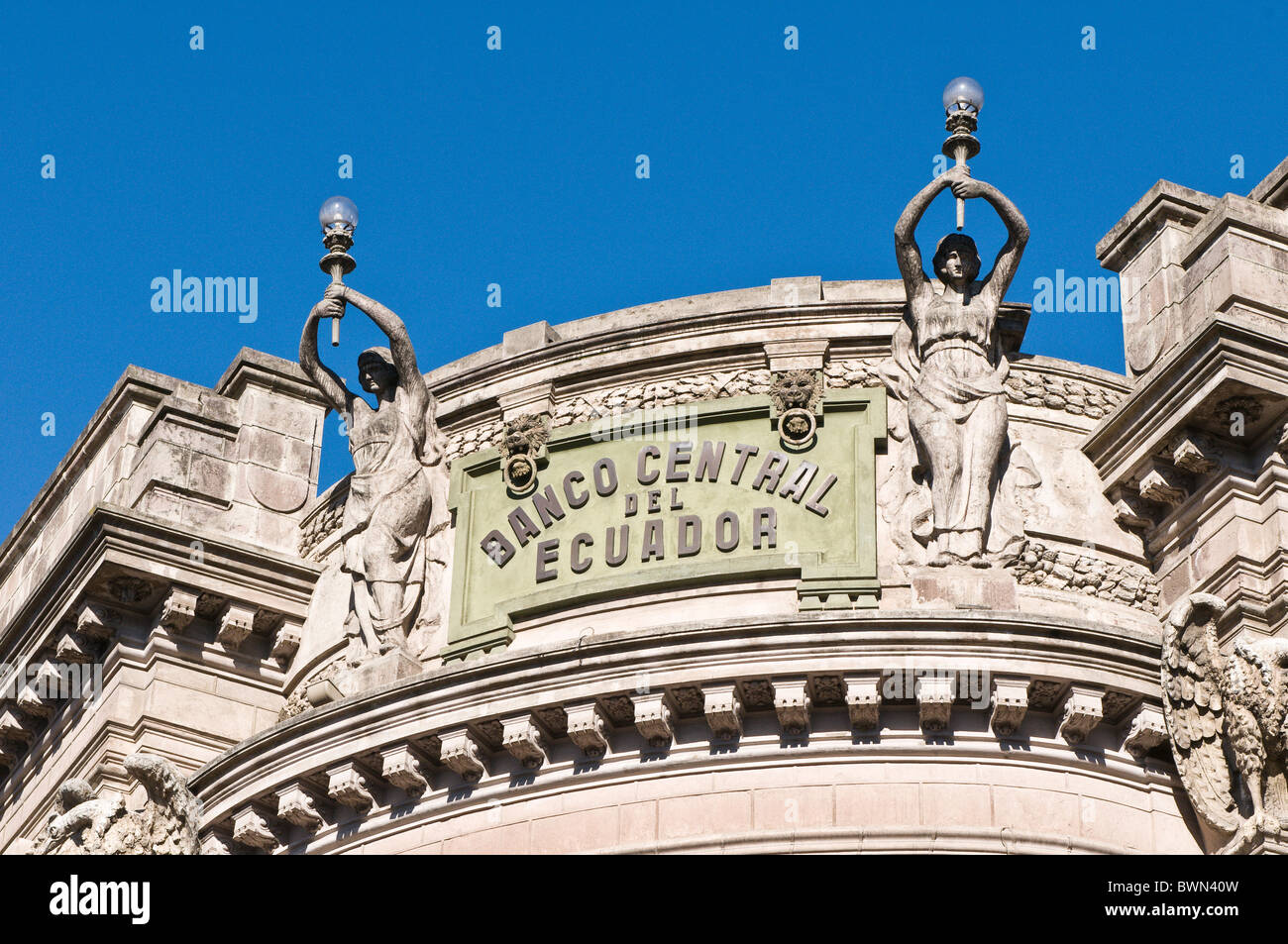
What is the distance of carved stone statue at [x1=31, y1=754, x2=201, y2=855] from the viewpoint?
82.5ft

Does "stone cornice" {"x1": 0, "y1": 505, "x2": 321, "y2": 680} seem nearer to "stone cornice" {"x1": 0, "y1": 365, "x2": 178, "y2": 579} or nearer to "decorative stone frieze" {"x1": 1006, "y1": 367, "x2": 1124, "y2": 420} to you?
"stone cornice" {"x1": 0, "y1": 365, "x2": 178, "y2": 579}

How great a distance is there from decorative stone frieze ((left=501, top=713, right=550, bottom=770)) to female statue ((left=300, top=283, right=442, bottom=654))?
2.01 metres

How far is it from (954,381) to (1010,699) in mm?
3242

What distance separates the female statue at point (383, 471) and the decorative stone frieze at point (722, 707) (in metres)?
3.53

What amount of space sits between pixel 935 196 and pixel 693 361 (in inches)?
106

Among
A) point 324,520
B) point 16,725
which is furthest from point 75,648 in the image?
point 324,520

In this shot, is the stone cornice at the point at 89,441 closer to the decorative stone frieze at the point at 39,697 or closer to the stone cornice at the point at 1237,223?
the decorative stone frieze at the point at 39,697

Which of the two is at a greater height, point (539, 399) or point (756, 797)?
point (539, 399)

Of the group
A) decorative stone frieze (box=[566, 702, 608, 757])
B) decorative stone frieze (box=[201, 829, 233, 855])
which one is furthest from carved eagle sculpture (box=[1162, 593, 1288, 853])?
decorative stone frieze (box=[201, 829, 233, 855])

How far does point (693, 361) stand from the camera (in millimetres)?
25969
